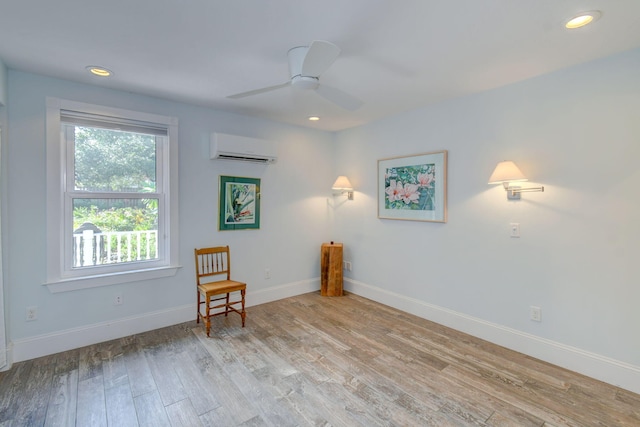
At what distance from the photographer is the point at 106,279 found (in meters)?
2.87

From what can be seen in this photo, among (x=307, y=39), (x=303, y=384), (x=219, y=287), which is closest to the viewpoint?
(x=307, y=39)

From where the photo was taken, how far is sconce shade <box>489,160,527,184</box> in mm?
2547

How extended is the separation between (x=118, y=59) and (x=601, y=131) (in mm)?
3682

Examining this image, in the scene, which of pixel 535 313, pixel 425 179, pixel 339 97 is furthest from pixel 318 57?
pixel 535 313

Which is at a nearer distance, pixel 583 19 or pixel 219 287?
pixel 583 19

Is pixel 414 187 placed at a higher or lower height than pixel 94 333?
higher

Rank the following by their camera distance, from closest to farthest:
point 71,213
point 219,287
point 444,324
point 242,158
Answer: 1. point 71,213
2. point 219,287
3. point 444,324
4. point 242,158

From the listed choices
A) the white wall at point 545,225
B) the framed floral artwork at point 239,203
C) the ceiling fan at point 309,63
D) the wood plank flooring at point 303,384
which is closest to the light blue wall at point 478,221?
the white wall at point 545,225

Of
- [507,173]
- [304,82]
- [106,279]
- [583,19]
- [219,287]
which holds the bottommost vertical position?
[219,287]

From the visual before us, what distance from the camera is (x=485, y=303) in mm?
2967

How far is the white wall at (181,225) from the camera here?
2.49 m

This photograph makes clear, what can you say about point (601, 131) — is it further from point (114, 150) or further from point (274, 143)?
point (114, 150)

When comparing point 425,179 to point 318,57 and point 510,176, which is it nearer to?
point 510,176

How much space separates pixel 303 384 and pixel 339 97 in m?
2.61
